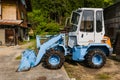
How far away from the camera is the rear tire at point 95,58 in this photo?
43.5 ft

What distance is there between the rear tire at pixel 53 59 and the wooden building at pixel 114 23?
4.63 meters

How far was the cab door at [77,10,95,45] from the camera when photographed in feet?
44.2

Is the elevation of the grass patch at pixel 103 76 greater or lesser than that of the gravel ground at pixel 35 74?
lesser

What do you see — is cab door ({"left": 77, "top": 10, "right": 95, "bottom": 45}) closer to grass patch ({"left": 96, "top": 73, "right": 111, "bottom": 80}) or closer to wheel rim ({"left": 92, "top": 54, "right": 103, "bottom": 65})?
wheel rim ({"left": 92, "top": 54, "right": 103, "bottom": 65})

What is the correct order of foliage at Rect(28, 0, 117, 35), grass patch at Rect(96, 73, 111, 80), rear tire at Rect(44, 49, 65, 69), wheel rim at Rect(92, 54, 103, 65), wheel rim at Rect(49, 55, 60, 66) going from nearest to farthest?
grass patch at Rect(96, 73, 111, 80) < rear tire at Rect(44, 49, 65, 69) < wheel rim at Rect(49, 55, 60, 66) < wheel rim at Rect(92, 54, 103, 65) < foliage at Rect(28, 0, 117, 35)

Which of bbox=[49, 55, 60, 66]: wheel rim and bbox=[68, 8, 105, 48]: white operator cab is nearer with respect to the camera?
bbox=[49, 55, 60, 66]: wheel rim

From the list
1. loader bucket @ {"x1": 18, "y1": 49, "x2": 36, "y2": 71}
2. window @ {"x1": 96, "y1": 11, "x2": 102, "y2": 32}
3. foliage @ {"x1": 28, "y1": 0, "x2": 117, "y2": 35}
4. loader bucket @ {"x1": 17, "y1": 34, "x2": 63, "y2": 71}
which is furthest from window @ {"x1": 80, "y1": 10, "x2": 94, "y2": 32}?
foliage @ {"x1": 28, "y1": 0, "x2": 117, "y2": 35}

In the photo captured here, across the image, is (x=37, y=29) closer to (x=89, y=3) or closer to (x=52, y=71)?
(x=89, y=3)

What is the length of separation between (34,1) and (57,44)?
4543 cm

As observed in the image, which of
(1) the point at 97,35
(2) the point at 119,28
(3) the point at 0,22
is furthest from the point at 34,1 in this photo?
(1) the point at 97,35

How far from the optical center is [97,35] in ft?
44.7

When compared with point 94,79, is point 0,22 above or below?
above

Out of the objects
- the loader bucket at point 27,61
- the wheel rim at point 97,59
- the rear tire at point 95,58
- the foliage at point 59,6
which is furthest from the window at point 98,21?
the foliage at point 59,6

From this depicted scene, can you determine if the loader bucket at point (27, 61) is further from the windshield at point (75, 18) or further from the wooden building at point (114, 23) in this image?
the wooden building at point (114, 23)
